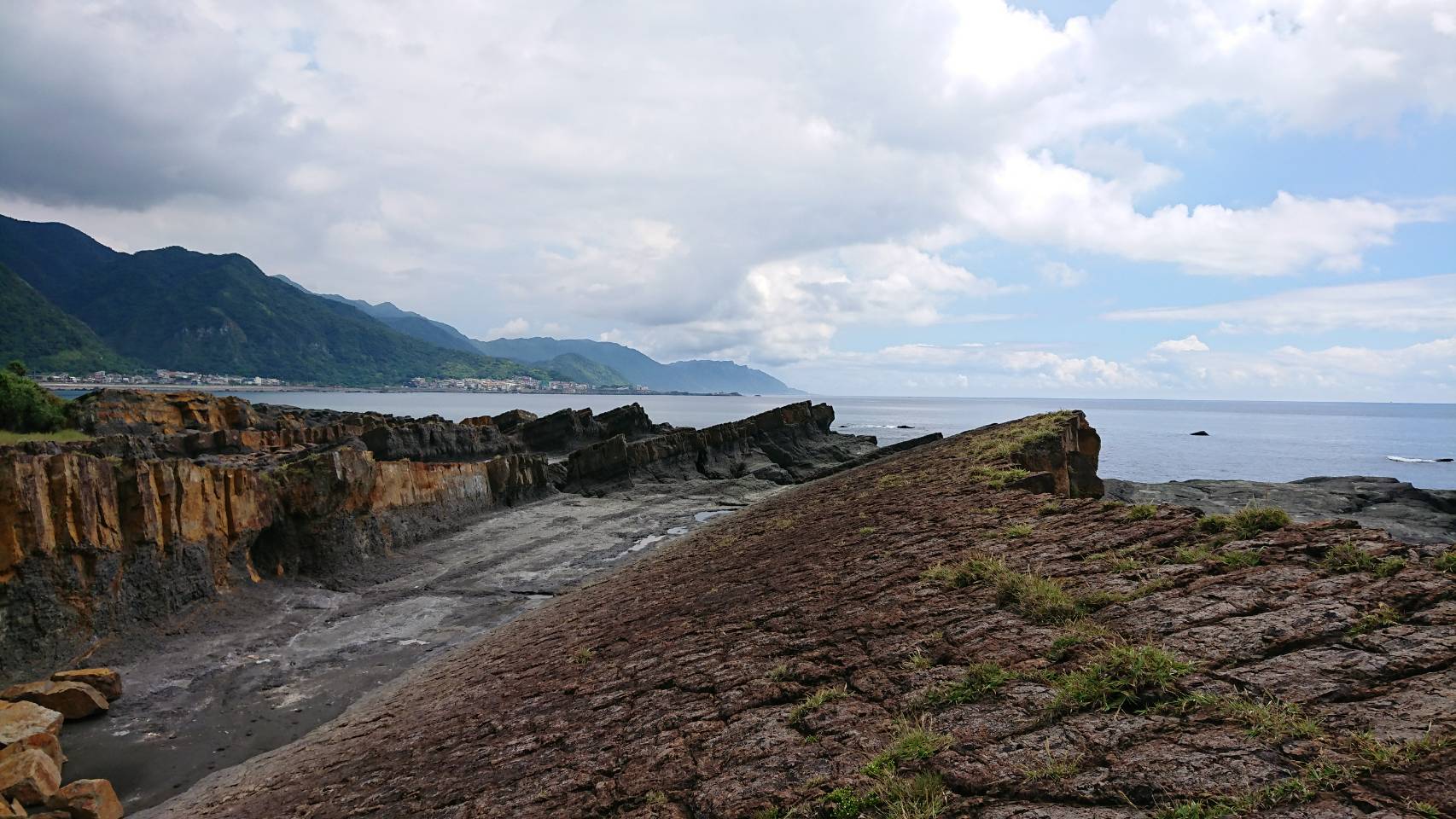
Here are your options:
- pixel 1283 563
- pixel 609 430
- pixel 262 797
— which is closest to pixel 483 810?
pixel 262 797

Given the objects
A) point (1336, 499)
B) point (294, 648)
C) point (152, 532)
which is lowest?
point (294, 648)

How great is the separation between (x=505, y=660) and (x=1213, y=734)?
40.2ft

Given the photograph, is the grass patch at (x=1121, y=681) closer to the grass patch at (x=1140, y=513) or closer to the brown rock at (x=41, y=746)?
the grass patch at (x=1140, y=513)

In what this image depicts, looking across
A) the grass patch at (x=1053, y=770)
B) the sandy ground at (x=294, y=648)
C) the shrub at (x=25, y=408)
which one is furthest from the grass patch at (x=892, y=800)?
the shrub at (x=25, y=408)

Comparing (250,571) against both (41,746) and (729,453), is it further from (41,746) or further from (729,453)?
(729,453)

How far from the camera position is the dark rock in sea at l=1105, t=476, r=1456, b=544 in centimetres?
2803

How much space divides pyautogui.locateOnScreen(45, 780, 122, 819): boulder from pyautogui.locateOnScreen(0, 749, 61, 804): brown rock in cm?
15

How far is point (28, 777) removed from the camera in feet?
29.1

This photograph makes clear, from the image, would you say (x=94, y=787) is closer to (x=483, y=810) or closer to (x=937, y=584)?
(x=483, y=810)

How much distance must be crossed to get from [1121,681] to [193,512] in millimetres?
22524

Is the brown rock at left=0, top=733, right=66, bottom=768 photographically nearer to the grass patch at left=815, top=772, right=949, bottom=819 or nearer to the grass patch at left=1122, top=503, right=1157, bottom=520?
the grass patch at left=815, top=772, right=949, bottom=819

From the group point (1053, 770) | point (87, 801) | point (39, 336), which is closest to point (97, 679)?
point (87, 801)

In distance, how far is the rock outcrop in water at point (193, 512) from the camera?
15031mm

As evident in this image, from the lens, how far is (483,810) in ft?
22.6
